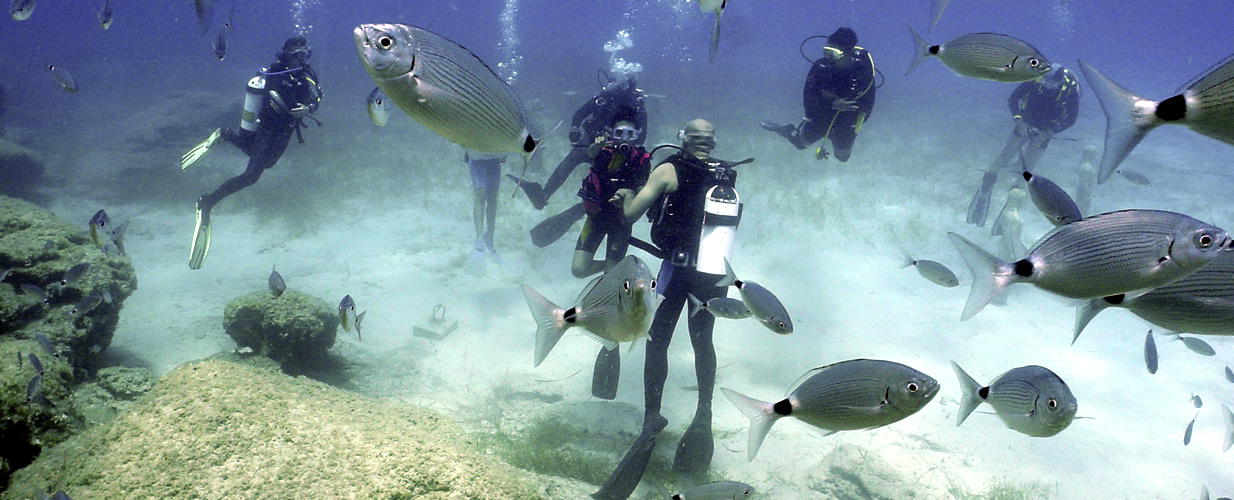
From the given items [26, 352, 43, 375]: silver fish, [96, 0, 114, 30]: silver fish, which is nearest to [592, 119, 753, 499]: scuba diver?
[26, 352, 43, 375]: silver fish

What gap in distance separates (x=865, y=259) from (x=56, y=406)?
12.1 metres

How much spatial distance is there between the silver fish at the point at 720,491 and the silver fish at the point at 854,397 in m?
0.58

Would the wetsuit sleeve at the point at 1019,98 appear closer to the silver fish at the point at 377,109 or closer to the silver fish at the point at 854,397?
the silver fish at the point at 854,397

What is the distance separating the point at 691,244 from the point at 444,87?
341 centimetres

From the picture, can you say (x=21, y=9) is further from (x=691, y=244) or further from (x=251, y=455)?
(x=691, y=244)

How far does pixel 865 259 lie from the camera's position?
36.0 feet

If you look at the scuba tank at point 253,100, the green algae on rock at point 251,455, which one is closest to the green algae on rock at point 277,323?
the green algae on rock at point 251,455

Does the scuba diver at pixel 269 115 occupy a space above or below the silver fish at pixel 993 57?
below

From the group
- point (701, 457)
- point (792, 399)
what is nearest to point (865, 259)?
point (701, 457)

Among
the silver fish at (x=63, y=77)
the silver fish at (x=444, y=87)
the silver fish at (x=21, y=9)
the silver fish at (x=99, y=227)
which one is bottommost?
the silver fish at (x=99, y=227)

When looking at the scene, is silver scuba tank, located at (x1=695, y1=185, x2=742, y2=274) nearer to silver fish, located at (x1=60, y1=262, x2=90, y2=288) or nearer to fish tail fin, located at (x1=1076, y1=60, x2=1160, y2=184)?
fish tail fin, located at (x1=1076, y1=60, x2=1160, y2=184)

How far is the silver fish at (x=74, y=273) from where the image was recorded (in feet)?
15.5

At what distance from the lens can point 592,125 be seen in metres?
7.43

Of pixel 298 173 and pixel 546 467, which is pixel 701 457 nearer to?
pixel 546 467
